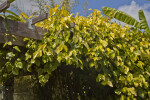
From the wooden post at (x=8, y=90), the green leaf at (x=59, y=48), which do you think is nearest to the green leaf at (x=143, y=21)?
Answer: the green leaf at (x=59, y=48)

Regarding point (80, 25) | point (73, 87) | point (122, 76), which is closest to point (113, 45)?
point (122, 76)

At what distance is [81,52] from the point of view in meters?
2.11

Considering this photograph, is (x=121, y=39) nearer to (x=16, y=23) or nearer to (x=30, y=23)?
(x=30, y=23)

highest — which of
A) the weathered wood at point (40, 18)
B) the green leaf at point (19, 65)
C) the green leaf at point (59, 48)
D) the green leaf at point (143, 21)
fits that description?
the green leaf at point (143, 21)

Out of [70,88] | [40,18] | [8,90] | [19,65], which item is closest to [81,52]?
[40,18]

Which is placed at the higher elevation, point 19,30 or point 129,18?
point 129,18

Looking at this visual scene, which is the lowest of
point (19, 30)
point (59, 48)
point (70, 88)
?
point (70, 88)

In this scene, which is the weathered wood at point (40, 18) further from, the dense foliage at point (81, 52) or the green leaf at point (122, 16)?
the green leaf at point (122, 16)

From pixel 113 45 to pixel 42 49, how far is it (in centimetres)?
106

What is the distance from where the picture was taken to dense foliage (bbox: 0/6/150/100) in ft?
6.62

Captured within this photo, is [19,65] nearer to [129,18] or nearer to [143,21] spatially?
[129,18]

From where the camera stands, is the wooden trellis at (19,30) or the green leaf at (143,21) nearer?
the wooden trellis at (19,30)

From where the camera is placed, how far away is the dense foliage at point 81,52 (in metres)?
2.02

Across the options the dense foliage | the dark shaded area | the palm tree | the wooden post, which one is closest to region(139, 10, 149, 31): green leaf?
the palm tree
